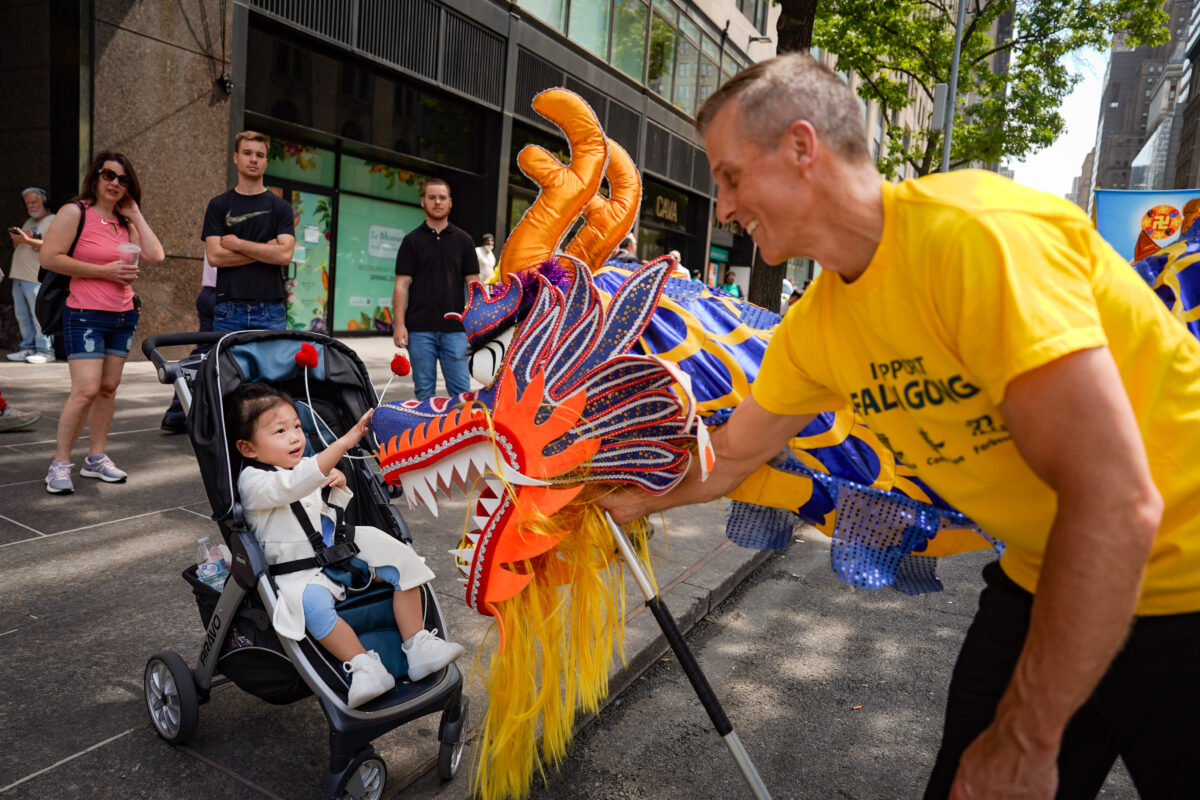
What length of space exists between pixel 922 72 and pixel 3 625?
21.2 metres

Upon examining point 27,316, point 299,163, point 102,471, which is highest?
point 299,163

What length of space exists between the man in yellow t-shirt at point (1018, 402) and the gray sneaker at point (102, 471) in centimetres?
451

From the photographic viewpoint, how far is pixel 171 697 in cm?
249

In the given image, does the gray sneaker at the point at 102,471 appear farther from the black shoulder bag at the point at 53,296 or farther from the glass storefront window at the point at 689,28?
the glass storefront window at the point at 689,28

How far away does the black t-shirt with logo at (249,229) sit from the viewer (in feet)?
16.7

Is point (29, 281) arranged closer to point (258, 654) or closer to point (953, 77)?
point (258, 654)

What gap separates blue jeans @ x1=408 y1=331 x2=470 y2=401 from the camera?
586 cm

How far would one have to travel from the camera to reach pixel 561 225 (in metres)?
2.47

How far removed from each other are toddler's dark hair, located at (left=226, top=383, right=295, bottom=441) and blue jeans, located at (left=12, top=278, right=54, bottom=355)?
23.2ft

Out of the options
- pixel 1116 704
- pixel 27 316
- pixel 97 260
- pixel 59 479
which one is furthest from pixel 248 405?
pixel 27 316

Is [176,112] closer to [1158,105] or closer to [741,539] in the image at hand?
[741,539]

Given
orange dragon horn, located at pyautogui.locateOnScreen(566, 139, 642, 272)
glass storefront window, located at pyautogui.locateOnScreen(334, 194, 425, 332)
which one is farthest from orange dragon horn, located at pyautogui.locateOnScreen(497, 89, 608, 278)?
glass storefront window, located at pyautogui.locateOnScreen(334, 194, 425, 332)

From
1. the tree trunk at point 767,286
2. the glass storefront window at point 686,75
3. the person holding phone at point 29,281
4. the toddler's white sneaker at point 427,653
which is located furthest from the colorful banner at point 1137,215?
the glass storefront window at point 686,75

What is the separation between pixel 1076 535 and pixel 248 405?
2.30 m
